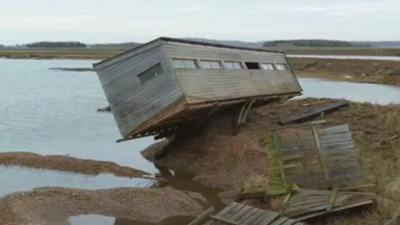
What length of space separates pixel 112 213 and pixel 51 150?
45.4ft

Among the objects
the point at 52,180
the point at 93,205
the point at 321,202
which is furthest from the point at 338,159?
the point at 52,180

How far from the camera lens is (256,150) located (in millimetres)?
24797

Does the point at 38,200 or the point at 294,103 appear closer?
the point at 38,200

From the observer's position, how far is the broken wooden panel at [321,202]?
1480 cm

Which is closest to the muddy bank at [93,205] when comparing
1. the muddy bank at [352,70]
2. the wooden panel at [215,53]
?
the wooden panel at [215,53]

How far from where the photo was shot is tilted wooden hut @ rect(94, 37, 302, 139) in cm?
2267

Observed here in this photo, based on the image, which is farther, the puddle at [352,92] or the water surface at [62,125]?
the puddle at [352,92]

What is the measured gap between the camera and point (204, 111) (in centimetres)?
2519

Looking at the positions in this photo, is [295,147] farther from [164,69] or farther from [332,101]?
[332,101]

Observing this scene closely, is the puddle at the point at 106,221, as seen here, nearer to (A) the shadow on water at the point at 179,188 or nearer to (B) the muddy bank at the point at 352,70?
(A) the shadow on water at the point at 179,188

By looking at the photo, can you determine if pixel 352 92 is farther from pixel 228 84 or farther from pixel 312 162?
pixel 312 162

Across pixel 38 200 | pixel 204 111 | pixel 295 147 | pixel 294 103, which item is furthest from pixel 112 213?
pixel 294 103

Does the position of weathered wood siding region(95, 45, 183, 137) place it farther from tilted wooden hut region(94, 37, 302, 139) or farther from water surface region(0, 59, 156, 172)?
water surface region(0, 59, 156, 172)

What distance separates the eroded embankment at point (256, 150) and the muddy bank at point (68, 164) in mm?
2665
